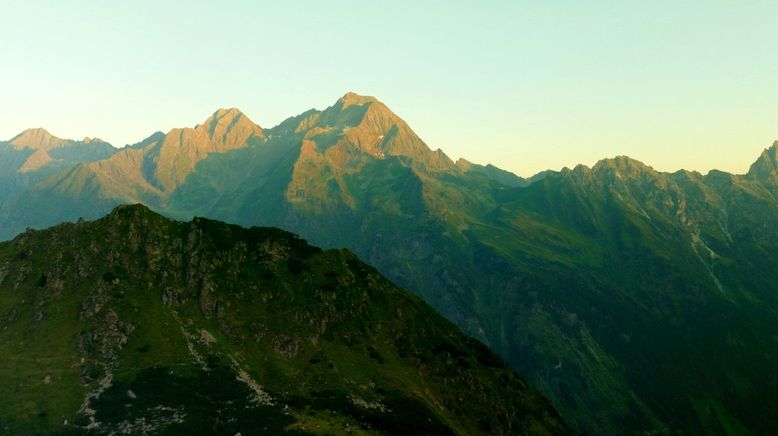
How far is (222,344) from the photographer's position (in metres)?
124

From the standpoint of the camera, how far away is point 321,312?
470ft

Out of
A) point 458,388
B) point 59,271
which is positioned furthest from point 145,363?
point 458,388

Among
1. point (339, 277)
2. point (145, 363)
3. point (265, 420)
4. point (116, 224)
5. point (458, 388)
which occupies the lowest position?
point (458, 388)

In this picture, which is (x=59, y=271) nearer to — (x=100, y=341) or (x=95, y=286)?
(x=95, y=286)

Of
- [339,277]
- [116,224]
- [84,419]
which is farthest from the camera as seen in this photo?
[339,277]

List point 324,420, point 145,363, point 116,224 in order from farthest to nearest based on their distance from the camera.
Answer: point 116,224 → point 145,363 → point 324,420

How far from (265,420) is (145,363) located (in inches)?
1279

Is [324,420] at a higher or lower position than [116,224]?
lower

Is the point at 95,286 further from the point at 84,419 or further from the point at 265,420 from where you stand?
the point at 265,420

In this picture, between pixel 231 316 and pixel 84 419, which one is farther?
pixel 231 316

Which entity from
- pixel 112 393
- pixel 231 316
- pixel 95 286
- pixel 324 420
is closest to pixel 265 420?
pixel 324 420

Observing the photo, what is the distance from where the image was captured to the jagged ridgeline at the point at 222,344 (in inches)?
3866

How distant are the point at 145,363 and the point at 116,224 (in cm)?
4916

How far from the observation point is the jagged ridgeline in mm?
98188
